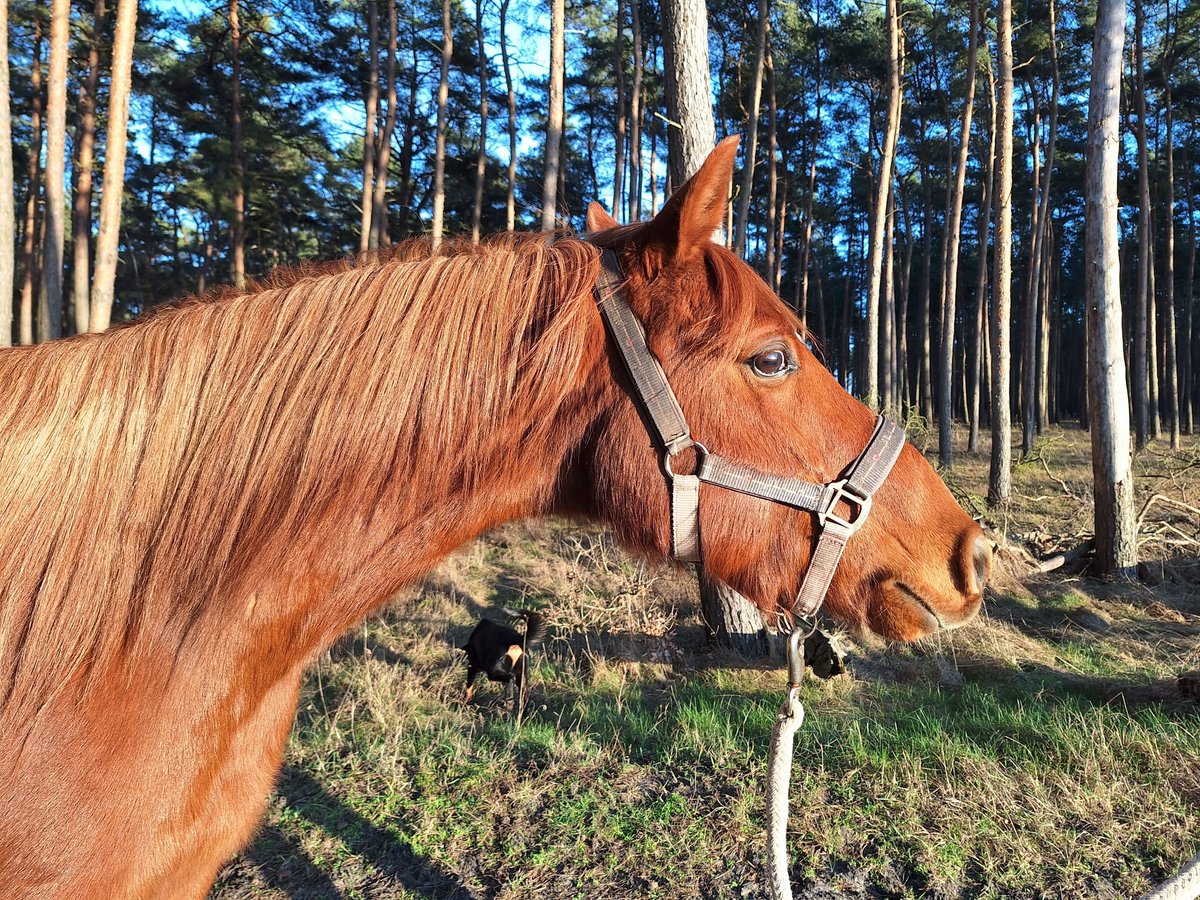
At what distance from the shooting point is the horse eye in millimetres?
1430

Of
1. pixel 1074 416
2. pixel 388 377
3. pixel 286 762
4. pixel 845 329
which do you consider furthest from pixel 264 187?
pixel 1074 416

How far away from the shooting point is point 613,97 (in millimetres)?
24609

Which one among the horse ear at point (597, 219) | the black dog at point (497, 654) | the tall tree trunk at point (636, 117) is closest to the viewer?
the horse ear at point (597, 219)

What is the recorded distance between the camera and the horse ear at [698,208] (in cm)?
134

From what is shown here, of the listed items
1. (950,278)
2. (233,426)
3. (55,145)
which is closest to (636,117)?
(950,278)

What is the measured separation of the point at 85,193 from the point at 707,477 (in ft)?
55.6

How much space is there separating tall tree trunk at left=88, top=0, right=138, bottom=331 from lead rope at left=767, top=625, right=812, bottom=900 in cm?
1110

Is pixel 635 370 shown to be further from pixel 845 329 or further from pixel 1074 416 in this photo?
pixel 1074 416

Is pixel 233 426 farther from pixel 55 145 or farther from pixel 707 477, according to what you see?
pixel 55 145

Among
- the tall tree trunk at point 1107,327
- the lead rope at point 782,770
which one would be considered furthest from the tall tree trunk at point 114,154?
the tall tree trunk at point 1107,327

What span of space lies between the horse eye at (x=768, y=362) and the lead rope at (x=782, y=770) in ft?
2.14

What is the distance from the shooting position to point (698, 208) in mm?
1367

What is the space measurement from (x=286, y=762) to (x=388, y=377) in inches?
134

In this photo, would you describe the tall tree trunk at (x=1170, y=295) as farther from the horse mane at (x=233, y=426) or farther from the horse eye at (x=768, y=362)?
the horse mane at (x=233, y=426)
